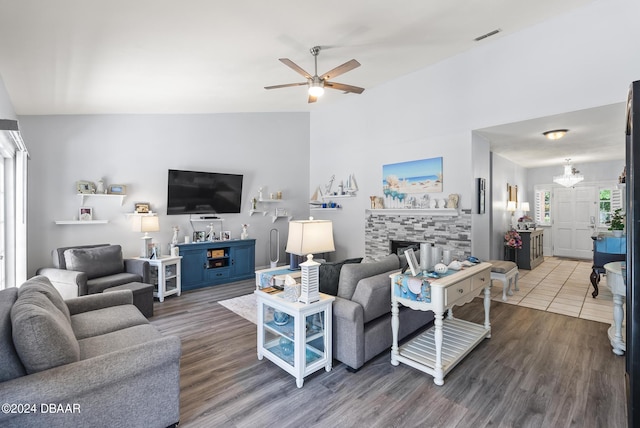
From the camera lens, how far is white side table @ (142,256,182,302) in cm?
447

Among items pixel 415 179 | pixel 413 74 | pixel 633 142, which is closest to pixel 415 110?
pixel 413 74

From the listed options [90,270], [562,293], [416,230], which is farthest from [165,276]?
[562,293]

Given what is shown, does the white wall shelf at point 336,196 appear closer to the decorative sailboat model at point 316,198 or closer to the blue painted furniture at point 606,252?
the decorative sailboat model at point 316,198

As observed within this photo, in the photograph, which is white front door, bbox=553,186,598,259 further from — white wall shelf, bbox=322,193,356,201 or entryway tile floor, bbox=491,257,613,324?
white wall shelf, bbox=322,193,356,201

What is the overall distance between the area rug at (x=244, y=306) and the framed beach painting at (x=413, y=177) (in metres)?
3.11

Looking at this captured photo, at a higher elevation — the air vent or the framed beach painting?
the air vent

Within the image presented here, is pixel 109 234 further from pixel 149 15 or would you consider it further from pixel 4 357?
pixel 4 357

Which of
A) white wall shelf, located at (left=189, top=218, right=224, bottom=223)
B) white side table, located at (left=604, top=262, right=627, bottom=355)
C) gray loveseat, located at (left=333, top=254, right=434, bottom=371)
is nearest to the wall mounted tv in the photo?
white wall shelf, located at (left=189, top=218, right=224, bottom=223)

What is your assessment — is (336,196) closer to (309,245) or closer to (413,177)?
(413,177)

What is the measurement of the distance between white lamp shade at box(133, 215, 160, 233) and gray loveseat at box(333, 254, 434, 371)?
337 cm

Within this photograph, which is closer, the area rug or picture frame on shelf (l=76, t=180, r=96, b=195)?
the area rug

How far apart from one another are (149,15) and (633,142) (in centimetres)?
323

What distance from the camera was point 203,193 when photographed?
5652 mm

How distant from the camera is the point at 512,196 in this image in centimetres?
727
